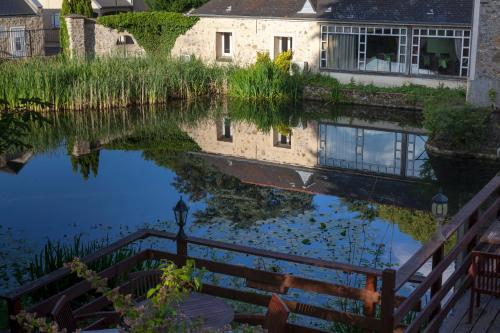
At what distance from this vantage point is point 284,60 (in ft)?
90.7

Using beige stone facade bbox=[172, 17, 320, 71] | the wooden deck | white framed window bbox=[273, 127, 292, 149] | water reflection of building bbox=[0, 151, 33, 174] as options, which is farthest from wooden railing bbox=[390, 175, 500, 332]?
beige stone facade bbox=[172, 17, 320, 71]

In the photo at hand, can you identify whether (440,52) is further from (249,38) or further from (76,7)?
(76,7)

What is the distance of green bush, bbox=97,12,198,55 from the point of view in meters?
30.6

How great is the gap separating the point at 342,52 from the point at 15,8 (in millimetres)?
14339

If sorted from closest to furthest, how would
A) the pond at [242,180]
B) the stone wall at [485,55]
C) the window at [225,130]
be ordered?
1. the pond at [242,180]
2. the window at [225,130]
3. the stone wall at [485,55]

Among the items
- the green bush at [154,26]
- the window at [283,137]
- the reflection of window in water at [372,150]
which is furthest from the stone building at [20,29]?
the reflection of window in water at [372,150]

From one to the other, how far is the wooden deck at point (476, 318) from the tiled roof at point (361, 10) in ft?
62.0

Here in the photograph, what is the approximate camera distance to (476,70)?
74.1 ft

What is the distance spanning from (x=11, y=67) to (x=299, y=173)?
11.7 meters

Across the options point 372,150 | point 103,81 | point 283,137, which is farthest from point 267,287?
point 103,81

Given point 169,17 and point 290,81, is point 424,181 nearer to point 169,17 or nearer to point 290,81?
point 290,81

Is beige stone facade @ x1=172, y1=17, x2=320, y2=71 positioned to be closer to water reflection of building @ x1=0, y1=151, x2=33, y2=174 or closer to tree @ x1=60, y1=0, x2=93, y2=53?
tree @ x1=60, y1=0, x2=93, y2=53

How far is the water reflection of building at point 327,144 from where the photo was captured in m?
18.5

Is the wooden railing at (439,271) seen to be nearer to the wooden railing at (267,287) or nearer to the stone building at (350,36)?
the wooden railing at (267,287)
